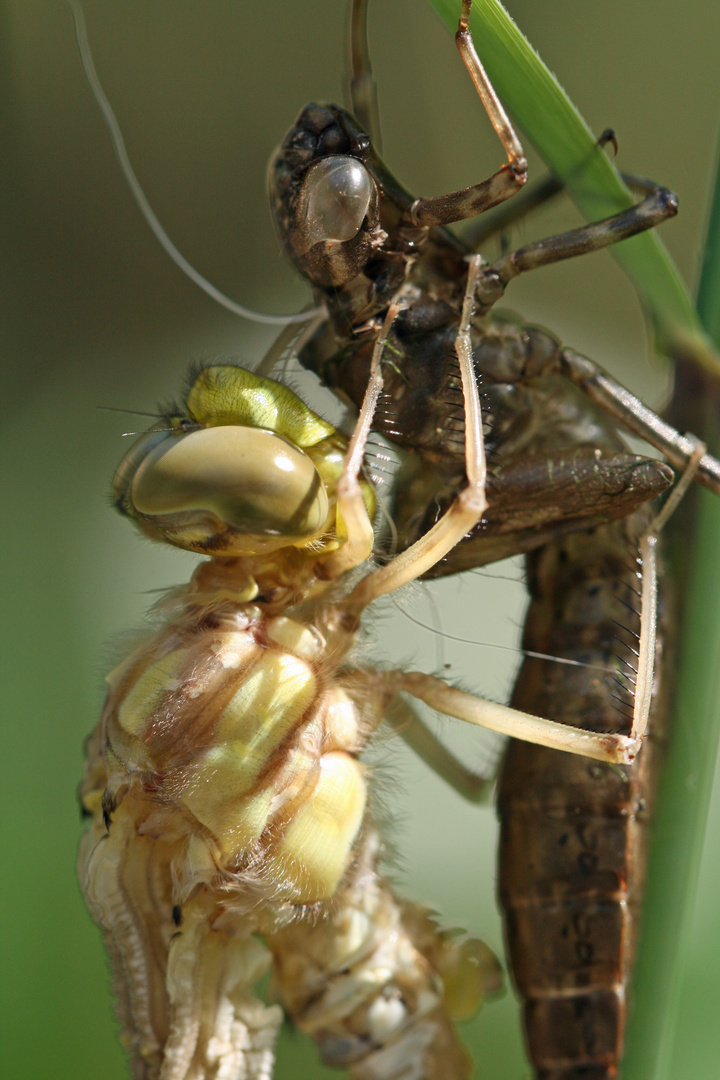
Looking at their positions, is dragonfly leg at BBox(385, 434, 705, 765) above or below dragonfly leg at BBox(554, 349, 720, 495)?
below

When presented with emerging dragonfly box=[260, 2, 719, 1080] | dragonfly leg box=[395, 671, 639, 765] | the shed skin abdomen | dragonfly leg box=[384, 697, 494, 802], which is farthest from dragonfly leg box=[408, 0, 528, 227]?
dragonfly leg box=[384, 697, 494, 802]

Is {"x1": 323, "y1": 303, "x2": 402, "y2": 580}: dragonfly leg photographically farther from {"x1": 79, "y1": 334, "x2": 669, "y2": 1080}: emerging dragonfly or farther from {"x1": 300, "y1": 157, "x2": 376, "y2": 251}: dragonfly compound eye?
{"x1": 300, "y1": 157, "x2": 376, "y2": 251}: dragonfly compound eye

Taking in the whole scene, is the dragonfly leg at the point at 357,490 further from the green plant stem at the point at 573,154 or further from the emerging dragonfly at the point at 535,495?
the green plant stem at the point at 573,154

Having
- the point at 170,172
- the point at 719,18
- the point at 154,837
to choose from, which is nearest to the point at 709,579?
the point at 154,837

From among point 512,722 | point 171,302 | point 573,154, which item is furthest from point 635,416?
point 171,302

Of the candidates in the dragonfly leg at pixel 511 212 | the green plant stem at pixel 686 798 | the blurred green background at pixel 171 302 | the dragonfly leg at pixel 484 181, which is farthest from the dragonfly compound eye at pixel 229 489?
the dragonfly leg at pixel 511 212

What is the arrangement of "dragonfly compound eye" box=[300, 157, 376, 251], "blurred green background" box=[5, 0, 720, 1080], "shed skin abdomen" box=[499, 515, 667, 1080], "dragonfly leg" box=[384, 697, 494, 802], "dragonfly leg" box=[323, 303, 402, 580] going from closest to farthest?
"dragonfly leg" box=[323, 303, 402, 580] < "dragonfly compound eye" box=[300, 157, 376, 251] < "shed skin abdomen" box=[499, 515, 667, 1080] < "dragonfly leg" box=[384, 697, 494, 802] < "blurred green background" box=[5, 0, 720, 1080]

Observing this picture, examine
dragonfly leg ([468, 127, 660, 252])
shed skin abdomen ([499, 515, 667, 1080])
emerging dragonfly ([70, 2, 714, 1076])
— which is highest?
dragonfly leg ([468, 127, 660, 252])
